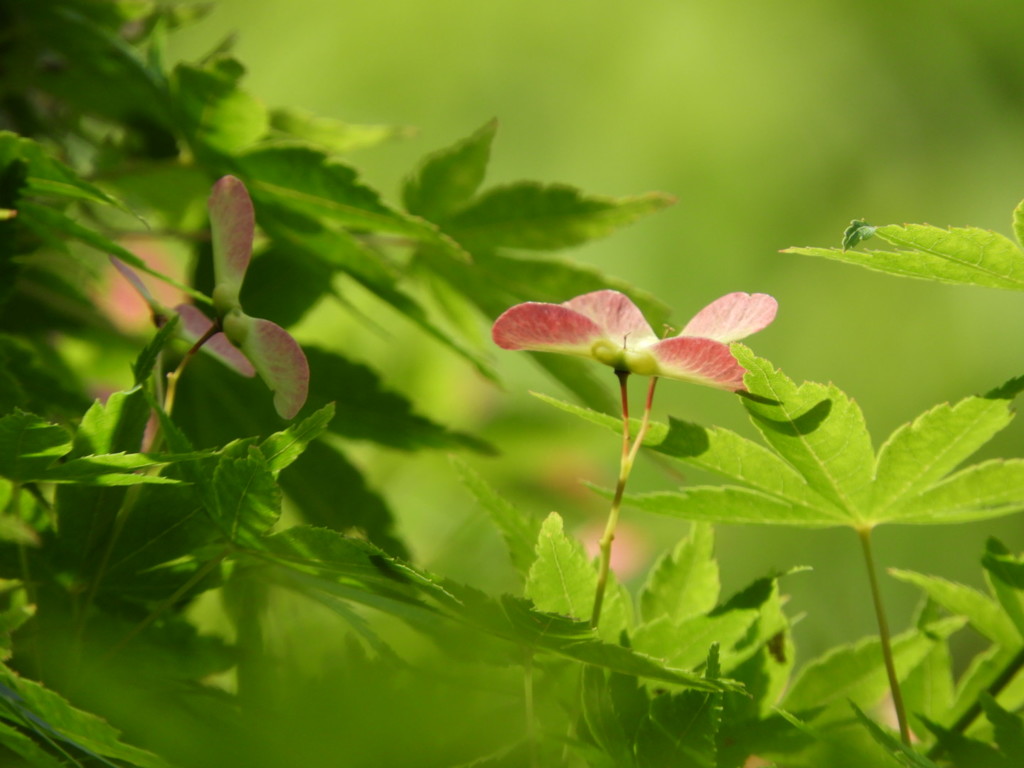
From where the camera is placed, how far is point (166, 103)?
0.57 metres

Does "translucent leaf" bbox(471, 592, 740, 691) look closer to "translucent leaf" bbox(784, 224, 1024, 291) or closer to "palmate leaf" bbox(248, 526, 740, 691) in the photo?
"palmate leaf" bbox(248, 526, 740, 691)

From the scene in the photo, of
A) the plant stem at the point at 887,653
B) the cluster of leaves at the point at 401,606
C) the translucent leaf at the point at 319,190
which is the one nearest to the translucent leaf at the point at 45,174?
the cluster of leaves at the point at 401,606

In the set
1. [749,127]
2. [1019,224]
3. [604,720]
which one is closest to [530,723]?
[604,720]

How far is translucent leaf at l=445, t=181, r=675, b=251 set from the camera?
24.8 inches

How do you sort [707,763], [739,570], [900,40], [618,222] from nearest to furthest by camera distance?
1. [707,763]
2. [618,222]
3. [739,570]
4. [900,40]

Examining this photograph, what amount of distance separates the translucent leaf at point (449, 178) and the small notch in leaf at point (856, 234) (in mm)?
346

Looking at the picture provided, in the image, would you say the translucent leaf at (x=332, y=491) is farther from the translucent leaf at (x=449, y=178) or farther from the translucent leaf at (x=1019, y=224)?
the translucent leaf at (x=1019, y=224)

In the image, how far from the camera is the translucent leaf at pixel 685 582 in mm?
395

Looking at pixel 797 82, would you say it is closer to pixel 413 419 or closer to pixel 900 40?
pixel 900 40

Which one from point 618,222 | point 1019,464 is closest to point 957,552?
point 618,222

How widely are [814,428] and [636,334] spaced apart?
0.07 m

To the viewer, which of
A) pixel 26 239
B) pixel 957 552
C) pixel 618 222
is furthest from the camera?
pixel 957 552

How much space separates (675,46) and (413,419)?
9.18 feet

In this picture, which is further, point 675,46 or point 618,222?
point 675,46
